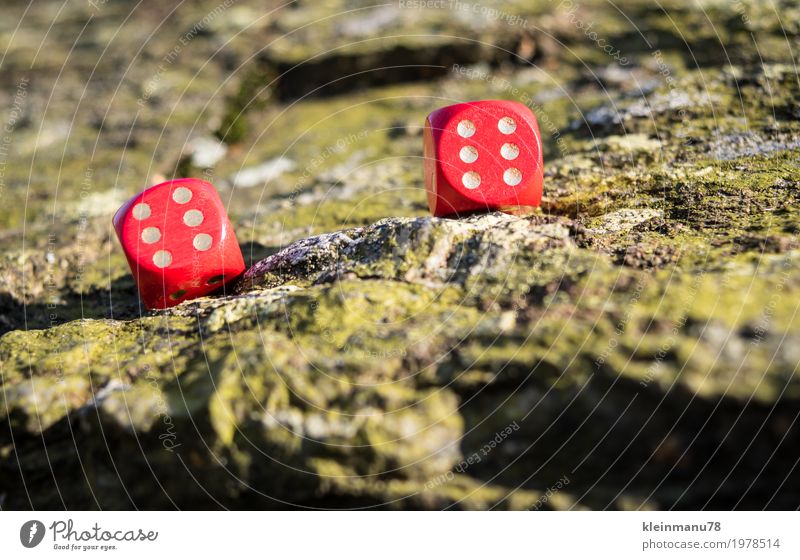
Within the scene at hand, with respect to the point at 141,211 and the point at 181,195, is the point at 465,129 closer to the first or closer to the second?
the point at 181,195

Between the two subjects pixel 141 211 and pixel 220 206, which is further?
pixel 220 206

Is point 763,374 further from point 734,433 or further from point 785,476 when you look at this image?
point 785,476

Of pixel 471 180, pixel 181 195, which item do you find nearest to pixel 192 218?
pixel 181 195

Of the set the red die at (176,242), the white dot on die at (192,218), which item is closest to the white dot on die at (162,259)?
the red die at (176,242)

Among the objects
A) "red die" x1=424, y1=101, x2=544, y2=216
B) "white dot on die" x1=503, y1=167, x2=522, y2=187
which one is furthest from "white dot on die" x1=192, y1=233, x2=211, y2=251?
"white dot on die" x1=503, y1=167, x2=522, y2=187

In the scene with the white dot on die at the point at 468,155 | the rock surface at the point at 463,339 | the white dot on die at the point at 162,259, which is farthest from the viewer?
the white dot on die at the point at 468,155

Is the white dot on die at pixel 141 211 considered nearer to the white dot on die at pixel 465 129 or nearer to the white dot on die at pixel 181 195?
the white dot on die at pixel 181 195

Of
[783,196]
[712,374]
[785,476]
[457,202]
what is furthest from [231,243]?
[783,196]
